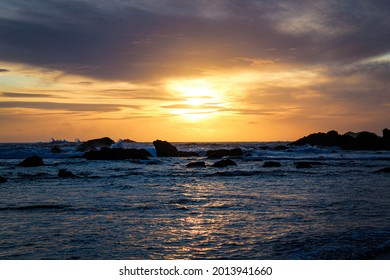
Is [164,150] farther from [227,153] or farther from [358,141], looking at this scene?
[358,141]

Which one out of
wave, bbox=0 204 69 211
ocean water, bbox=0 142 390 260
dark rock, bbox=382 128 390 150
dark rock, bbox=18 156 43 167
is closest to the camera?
ocean water, bbox=0 142 390 260

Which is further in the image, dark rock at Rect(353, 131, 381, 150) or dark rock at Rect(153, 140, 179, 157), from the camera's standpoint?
dark rock at Rect(353, 131, 381, 150)

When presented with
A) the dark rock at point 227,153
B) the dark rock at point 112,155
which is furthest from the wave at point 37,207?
the dark rock at point 227,153

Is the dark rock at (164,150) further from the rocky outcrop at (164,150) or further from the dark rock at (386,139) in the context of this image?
the dark rock at (386,139)

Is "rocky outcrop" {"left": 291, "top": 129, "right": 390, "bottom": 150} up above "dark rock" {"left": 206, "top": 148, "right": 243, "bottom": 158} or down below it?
above

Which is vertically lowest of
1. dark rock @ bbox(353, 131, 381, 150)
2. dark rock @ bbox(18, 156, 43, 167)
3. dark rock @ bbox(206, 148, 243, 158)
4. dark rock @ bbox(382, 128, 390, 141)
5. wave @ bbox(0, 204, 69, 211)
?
wave @ bbox(0, 204, 69, 211)

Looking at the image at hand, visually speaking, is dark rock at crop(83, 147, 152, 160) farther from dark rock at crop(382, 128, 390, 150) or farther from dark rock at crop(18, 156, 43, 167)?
dark rock at crop(382, 128, 390, 150)

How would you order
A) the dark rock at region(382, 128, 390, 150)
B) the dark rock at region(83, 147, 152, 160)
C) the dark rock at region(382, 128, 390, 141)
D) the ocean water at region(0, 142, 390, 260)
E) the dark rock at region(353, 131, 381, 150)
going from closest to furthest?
the ocean water at region(0, 142, 390, 260) → the dark rock at region(83, 147, 152, 160) → the dark rock at region(382, 128, 390, 150) → the dark rock at region(353, 131, 381, 150) → the dark rock at region(382, 128, 390, 141)

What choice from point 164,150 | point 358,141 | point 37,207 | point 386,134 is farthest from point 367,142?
point 37,207

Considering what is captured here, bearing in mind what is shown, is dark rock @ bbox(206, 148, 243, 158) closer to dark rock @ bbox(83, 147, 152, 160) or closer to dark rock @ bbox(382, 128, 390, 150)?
dark rock @ bbox(83, 147, 152, 160)

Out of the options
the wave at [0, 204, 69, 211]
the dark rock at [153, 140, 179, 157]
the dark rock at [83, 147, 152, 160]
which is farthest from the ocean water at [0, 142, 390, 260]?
the dark rock at [153, 140, 179, 157]

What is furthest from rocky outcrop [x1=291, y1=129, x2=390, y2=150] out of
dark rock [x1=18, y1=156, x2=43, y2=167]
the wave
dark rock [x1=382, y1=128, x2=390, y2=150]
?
the wave

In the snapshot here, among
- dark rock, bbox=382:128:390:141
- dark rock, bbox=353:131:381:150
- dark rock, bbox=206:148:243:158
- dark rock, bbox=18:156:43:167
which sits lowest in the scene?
dark rock, bbox=18:156:43:167
